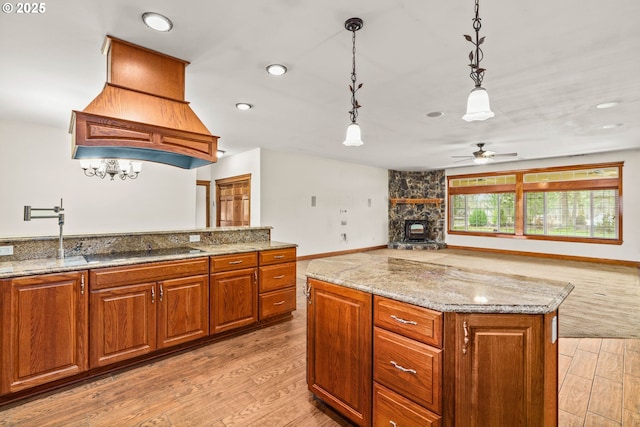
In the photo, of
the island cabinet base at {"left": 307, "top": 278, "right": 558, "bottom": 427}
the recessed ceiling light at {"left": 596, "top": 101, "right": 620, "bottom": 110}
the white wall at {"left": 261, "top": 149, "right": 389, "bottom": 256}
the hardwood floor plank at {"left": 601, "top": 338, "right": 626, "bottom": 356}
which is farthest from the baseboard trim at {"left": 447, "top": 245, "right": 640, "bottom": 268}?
the island cabinet base at {"left": 307, "top": 278, "right": 558, "bottom": 427}

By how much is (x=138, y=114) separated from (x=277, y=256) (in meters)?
1.88

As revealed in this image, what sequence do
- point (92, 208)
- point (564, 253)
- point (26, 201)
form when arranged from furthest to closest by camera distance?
point (564, 253) → point (92, 208) → point (26, 201)

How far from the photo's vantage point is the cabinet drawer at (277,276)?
3.32 meters

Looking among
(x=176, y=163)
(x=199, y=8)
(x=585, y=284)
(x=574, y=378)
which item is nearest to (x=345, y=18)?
(x=199, y=8)

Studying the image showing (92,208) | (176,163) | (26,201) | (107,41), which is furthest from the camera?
(92,208)

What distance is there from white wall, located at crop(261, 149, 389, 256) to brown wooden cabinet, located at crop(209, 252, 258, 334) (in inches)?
127

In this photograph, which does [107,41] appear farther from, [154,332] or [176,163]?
[154,332]

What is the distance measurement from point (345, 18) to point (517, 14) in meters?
1.14

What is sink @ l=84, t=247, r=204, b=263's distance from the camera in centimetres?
253

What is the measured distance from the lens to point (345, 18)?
2.08 m

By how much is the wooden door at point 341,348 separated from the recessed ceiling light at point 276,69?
6.39 feet

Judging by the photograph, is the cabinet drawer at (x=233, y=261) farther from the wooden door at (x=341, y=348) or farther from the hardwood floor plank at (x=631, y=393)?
the hardwood floor plank at (x=631, y=393)

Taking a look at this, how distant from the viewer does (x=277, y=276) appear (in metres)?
3.43

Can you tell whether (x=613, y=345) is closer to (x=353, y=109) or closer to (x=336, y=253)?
(x=353, y=109)
